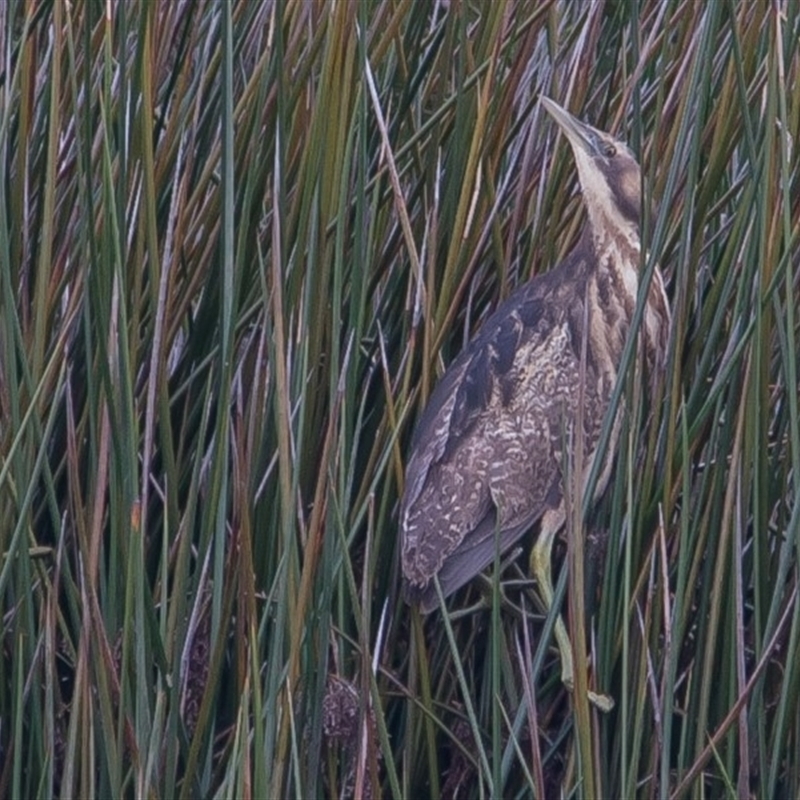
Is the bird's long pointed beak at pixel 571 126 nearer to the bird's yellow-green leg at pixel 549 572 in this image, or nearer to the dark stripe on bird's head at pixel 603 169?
the dark stripe on bird's head at pixel 603 169

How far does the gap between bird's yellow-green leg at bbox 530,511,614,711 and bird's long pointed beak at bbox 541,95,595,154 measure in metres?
0.52

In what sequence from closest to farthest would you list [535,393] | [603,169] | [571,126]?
[571,126]
[603,169]
[535,393]

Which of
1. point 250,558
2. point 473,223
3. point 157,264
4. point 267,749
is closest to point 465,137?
point 473,223

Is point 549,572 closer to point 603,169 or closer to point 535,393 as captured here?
point 535,393

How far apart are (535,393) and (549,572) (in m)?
0.26

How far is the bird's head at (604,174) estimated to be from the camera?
1996 mm

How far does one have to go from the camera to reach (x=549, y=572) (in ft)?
7.04

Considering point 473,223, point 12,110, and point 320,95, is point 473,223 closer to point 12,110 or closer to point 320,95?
point 320,95

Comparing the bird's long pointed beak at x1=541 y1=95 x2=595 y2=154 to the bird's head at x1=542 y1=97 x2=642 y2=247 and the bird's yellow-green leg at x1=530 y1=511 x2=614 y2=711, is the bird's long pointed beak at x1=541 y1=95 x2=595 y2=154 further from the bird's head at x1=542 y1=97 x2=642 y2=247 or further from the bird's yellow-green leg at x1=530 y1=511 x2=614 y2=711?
the bird's yellow-green leg at x1=530 y1=511 x2=614 y2=711

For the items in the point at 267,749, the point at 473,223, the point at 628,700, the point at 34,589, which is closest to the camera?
the point at 267,749

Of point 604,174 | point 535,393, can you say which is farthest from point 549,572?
point 604,174

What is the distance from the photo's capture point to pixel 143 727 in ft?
5.25

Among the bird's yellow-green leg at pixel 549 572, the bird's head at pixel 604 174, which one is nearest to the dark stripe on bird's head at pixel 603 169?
the bird's head at pixel 604 174

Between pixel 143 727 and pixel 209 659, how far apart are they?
0.13 meters
